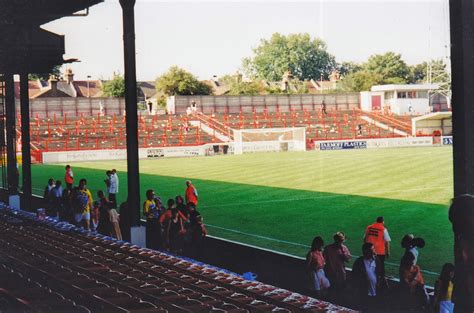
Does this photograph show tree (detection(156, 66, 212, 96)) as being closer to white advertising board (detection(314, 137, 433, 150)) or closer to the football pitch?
white advertising board (detection(314, 137, 433, 150))

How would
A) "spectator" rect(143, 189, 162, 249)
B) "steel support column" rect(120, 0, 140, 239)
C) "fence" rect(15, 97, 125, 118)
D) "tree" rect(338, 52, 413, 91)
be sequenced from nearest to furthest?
"steel support column" rect(120, 0, 140, 239) < "spectator" rect(143, 189, 162, 249) < "fence" rect(15, 97, 125, 118) < "tree" rect(338, 52, 413, 91)

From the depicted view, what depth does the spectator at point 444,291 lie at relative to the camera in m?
6.49

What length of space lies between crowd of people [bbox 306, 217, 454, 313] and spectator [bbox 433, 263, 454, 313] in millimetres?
32

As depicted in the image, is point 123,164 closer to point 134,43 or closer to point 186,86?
point 134,43

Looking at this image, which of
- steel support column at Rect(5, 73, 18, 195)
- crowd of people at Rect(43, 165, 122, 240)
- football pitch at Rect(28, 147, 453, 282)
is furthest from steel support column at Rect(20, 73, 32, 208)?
football pitch at Rect(28, 147, 453, 282)

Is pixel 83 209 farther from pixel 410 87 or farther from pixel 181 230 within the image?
pixel 410 87

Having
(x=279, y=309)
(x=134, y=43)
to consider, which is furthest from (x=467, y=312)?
(x=134, y=43)

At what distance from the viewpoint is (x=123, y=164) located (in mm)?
44312

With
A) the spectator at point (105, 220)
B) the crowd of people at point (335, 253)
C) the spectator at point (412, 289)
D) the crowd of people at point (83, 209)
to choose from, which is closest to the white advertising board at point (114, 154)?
the crowd of people at point (83, 209)

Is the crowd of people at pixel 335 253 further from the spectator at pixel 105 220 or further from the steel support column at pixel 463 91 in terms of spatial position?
the steel support column at pixel 463 91

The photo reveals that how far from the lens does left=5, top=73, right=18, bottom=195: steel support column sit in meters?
20.3

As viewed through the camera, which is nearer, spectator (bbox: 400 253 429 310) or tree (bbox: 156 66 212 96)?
spectator (bbox: 400 253 429 310)

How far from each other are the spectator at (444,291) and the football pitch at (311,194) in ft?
17.0

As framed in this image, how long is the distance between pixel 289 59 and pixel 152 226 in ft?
305
